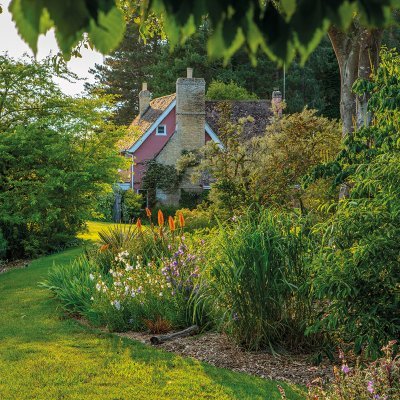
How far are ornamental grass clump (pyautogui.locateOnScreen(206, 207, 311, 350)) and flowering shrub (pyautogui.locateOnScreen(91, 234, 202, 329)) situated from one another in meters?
1.06

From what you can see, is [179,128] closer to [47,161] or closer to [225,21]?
[47,161]

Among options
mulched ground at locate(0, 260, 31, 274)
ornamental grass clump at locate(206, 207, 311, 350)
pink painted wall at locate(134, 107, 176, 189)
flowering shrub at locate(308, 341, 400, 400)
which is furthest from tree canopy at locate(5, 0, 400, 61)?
pink painted wall at locate(134, 107, 176, 189)

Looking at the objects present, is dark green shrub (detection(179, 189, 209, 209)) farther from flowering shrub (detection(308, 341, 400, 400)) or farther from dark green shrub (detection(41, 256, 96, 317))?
flowering shrub (detection(308, 341, 400, 400))

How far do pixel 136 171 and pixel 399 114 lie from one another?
31.8 m

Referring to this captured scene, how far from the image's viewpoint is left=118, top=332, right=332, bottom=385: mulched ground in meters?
6.49

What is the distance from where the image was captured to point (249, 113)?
133ft

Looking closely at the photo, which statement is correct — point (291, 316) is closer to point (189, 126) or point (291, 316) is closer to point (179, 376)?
point (179, 376)

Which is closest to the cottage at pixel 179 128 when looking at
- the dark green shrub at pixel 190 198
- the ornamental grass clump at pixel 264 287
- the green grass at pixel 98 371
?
the dark green shrub at pixel 190 198

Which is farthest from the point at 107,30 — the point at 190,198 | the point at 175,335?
the point at 190,198

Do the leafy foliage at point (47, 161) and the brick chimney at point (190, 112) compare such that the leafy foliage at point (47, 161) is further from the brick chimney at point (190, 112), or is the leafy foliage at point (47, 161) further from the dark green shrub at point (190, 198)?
the brick chimney at point (190, 112)

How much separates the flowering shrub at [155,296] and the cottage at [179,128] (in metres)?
26.2

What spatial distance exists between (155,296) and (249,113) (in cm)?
3270

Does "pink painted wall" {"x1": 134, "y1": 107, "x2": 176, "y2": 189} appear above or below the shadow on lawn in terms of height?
above

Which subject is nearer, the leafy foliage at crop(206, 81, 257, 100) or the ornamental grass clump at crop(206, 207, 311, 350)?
the ornamental grass clump at crop(206, 207, 311, 350)
